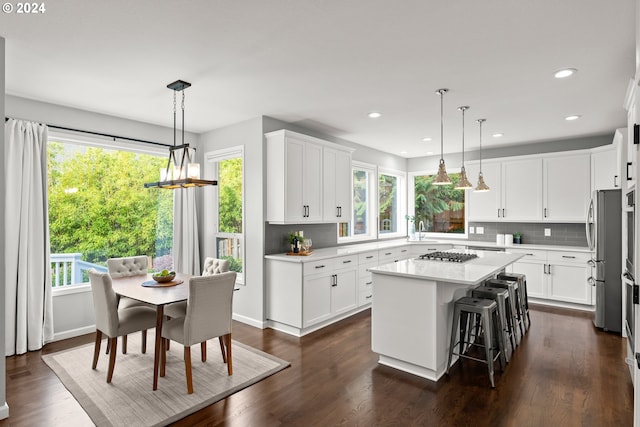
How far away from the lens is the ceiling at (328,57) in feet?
7.06

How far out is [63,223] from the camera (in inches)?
160

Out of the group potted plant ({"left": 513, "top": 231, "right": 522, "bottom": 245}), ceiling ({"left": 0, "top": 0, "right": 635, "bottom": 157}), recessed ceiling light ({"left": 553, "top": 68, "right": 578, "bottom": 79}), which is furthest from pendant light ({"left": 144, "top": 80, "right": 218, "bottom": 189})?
potted plant ({"left": 513, "top": 231, "right": 522, "bottom": 245})

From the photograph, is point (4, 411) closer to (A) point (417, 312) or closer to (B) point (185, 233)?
(B) point (185, 233)

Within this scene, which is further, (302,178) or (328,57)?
(302,178)

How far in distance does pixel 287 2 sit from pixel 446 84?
6.09ft

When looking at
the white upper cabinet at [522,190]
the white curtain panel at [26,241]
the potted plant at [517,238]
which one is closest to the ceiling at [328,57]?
the white curtain panel at [26,241]

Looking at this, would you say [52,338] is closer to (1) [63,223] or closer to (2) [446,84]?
(1) [63,223]

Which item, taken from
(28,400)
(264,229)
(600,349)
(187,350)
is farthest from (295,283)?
(600,349)

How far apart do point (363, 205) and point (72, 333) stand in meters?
4.62

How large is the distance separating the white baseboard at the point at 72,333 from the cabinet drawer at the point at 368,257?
11.2 ft

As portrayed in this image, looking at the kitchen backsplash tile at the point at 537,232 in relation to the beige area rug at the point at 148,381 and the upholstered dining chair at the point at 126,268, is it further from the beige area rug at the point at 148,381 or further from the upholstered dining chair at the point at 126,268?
the upholstered dining chair at the point at 126,268

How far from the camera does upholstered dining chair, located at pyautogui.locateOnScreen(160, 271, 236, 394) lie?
9.03ft

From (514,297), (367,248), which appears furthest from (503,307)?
(367,248)

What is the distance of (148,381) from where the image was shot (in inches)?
115
